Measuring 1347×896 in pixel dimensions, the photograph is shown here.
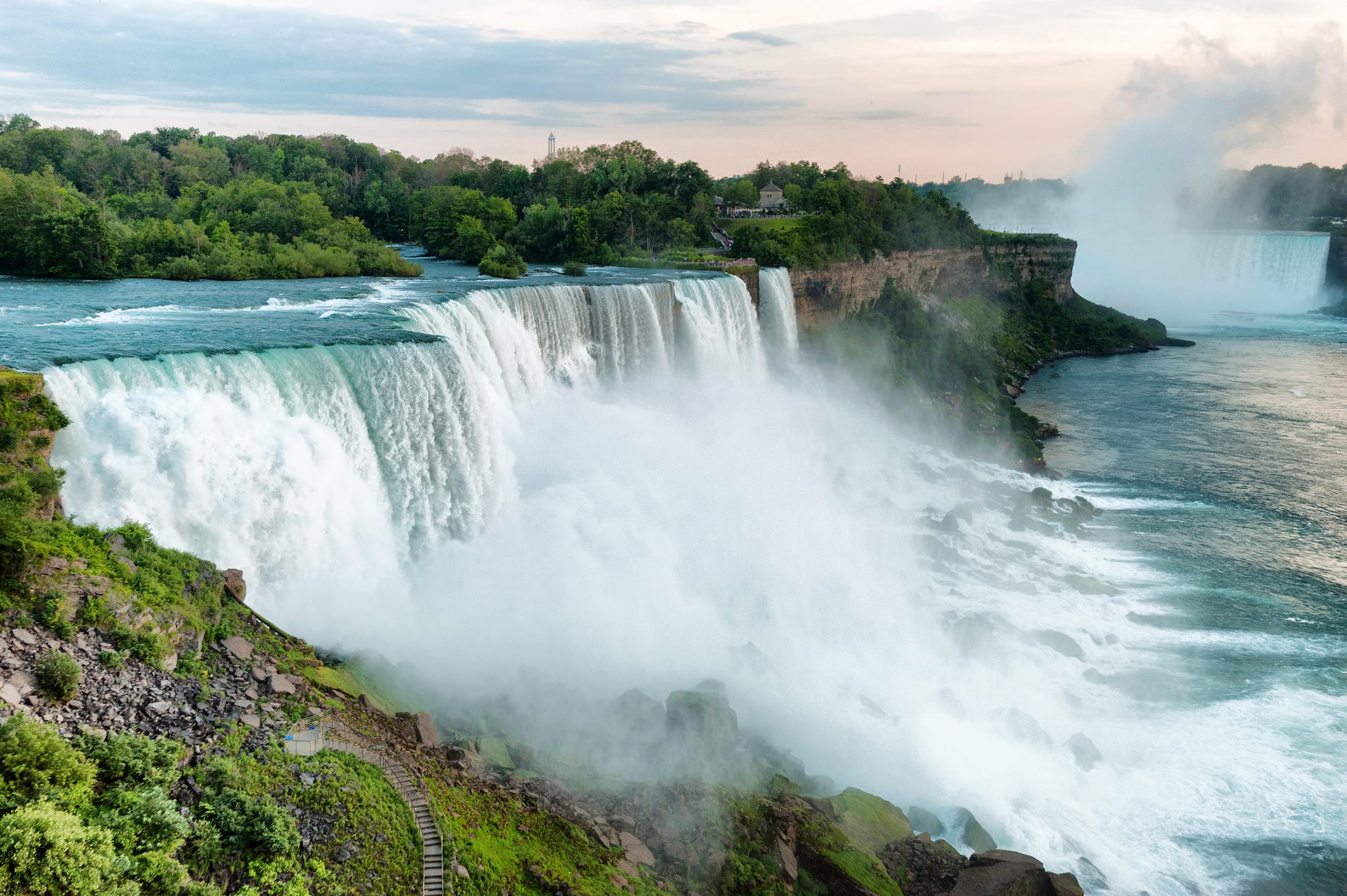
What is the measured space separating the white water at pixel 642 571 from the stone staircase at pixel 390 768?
4.41 m

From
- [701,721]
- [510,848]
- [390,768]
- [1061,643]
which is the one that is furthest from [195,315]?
[1061,643]

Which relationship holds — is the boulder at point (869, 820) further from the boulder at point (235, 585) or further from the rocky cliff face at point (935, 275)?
the rocky cliff face at point (935, 275)

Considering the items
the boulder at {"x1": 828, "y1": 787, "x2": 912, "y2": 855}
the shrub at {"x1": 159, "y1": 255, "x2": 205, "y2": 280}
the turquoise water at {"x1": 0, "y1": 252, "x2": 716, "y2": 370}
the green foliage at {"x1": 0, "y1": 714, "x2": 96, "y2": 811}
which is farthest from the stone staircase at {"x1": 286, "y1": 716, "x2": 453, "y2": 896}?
the shrub at {"x1": 159, "y1": 255, "x2": 205, "y2": 280}

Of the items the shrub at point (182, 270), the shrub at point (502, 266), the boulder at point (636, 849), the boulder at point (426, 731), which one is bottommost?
the boulder at point (636, 849)

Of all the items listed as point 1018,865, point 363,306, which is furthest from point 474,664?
point 363,306

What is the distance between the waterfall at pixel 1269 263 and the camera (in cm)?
8881

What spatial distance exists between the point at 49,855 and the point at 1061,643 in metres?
21.9

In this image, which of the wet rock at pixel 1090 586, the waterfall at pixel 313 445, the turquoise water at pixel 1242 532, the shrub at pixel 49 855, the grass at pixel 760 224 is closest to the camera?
the shrub at pixel 49 855

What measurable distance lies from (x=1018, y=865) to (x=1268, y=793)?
7.32 metres

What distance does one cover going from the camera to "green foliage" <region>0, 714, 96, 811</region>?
29.1 ft

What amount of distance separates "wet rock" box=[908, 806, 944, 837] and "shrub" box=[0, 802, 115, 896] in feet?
42.8

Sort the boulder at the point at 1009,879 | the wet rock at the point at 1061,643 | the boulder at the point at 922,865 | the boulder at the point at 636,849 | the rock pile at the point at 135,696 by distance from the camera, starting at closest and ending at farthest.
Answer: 1. the rock pile at the point at 135,696
2. the boulder at the point at 636,849
3. the boulder at the point at 1009,879
4. the boulder at the point at 922,865
5. the wet rock at the point at 1061,643

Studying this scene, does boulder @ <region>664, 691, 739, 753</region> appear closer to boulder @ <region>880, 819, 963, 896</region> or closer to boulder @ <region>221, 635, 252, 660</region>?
boulder @ <region>880, 819, 963, 896</region>

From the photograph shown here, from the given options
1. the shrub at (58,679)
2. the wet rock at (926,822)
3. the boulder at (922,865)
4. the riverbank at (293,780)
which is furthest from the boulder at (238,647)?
the wet rock at (926,822)
